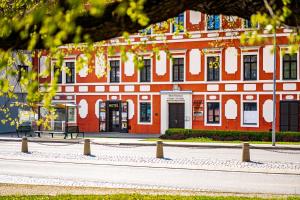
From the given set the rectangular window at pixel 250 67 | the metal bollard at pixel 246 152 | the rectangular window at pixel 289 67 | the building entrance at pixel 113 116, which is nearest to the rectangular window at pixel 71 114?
the building entrance at pixel 113 116

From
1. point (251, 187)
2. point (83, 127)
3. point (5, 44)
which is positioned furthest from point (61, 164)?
point (83, 127)

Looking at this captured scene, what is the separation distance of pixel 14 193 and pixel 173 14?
758 cm

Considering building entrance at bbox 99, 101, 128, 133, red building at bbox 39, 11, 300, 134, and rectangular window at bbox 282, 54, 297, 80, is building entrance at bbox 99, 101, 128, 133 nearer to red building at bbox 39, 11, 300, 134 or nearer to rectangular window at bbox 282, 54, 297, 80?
red building at bbox 39, 11, 300, 134

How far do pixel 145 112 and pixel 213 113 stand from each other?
226 inches

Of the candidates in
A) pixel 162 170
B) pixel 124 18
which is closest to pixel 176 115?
pixel 162 170

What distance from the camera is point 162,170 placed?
16859 millimetres

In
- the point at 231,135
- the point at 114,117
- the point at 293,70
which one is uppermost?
the point at 293,70

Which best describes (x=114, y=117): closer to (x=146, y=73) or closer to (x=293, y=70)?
(x=146, y=73)

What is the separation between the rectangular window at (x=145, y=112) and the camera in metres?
38.3

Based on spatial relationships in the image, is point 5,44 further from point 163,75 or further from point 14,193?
point 163,75

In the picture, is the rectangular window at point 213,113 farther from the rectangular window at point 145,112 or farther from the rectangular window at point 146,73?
the rectangular window at point 146,73

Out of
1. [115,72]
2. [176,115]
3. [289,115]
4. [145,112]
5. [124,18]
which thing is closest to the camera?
[124,18]

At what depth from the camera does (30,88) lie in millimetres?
4938

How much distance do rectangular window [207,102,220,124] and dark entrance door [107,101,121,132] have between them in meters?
7.89
